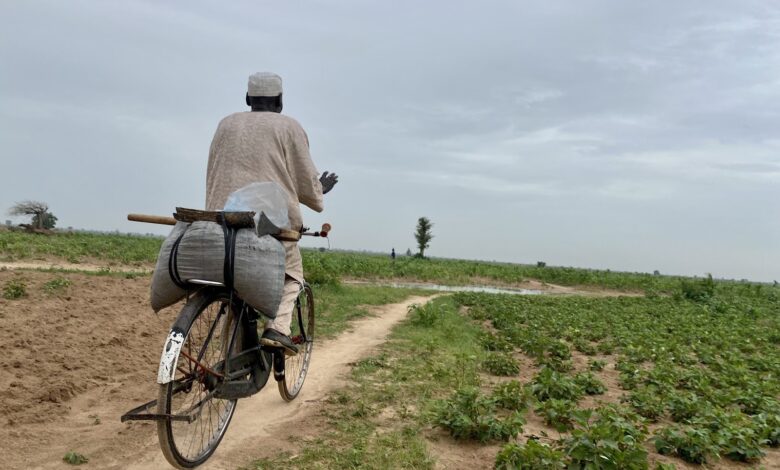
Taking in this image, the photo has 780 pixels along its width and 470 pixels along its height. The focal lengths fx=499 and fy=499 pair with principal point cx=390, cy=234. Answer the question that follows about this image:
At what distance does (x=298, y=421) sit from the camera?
4.64 m

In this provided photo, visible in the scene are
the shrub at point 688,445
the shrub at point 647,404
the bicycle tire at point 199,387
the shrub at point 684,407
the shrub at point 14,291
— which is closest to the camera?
the bicycle tire at point 199,387

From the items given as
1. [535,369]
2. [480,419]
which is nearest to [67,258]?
[535,369]

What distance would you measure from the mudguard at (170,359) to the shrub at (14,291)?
23.9 feet

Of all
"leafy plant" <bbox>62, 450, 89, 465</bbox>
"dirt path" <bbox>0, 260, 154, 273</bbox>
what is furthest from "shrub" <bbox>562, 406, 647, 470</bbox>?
"dirt path" <bbox>0, 260, 154, 273</bbox>

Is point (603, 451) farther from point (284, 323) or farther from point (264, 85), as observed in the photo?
point (264, 85)

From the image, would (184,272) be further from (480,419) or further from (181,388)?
(480,419)

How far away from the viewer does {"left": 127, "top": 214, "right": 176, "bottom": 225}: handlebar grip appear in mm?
3793

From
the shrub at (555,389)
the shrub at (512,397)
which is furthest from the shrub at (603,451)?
the shrub at (555,389)

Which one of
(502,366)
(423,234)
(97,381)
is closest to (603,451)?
(502,366)

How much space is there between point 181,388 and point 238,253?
3.15 ft

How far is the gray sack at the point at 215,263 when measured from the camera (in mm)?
3398

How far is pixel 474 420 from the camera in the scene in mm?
4391

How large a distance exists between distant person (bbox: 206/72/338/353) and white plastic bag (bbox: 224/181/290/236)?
0.13m

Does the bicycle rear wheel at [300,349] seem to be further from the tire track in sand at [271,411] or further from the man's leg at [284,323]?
the man's leg at [284,323]
